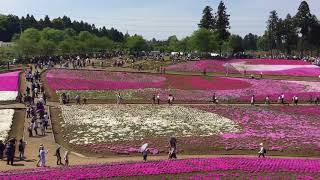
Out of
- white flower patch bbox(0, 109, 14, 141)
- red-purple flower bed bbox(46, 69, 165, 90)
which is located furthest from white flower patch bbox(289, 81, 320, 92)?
white flower patch bbox(0, 109, 14, 141)

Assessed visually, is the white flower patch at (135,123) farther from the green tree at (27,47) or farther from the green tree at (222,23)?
the green tree at (222,23)

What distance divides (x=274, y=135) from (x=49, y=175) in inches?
876

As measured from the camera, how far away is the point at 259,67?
108 metres

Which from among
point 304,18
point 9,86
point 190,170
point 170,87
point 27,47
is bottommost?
point 190,170

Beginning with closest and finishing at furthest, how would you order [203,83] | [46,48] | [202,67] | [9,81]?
[9,81] → [203,83] → [202,67] → [46,48]

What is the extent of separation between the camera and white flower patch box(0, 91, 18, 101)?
59972 mm

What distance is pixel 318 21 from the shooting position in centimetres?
14788

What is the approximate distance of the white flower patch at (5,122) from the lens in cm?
4416

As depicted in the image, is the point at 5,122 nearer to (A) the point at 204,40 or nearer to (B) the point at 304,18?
(A) the point at 204,40

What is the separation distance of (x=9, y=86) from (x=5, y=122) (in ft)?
64.1

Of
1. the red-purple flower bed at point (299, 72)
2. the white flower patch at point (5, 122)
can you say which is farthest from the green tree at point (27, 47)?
the white flower patch at point (5, 122)

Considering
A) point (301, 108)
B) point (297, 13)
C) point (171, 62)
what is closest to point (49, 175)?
point (301, 108)

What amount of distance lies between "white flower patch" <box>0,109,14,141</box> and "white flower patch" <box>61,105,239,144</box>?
16.3 ft

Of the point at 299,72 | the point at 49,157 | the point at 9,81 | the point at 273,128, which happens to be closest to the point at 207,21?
the point at 299,72
